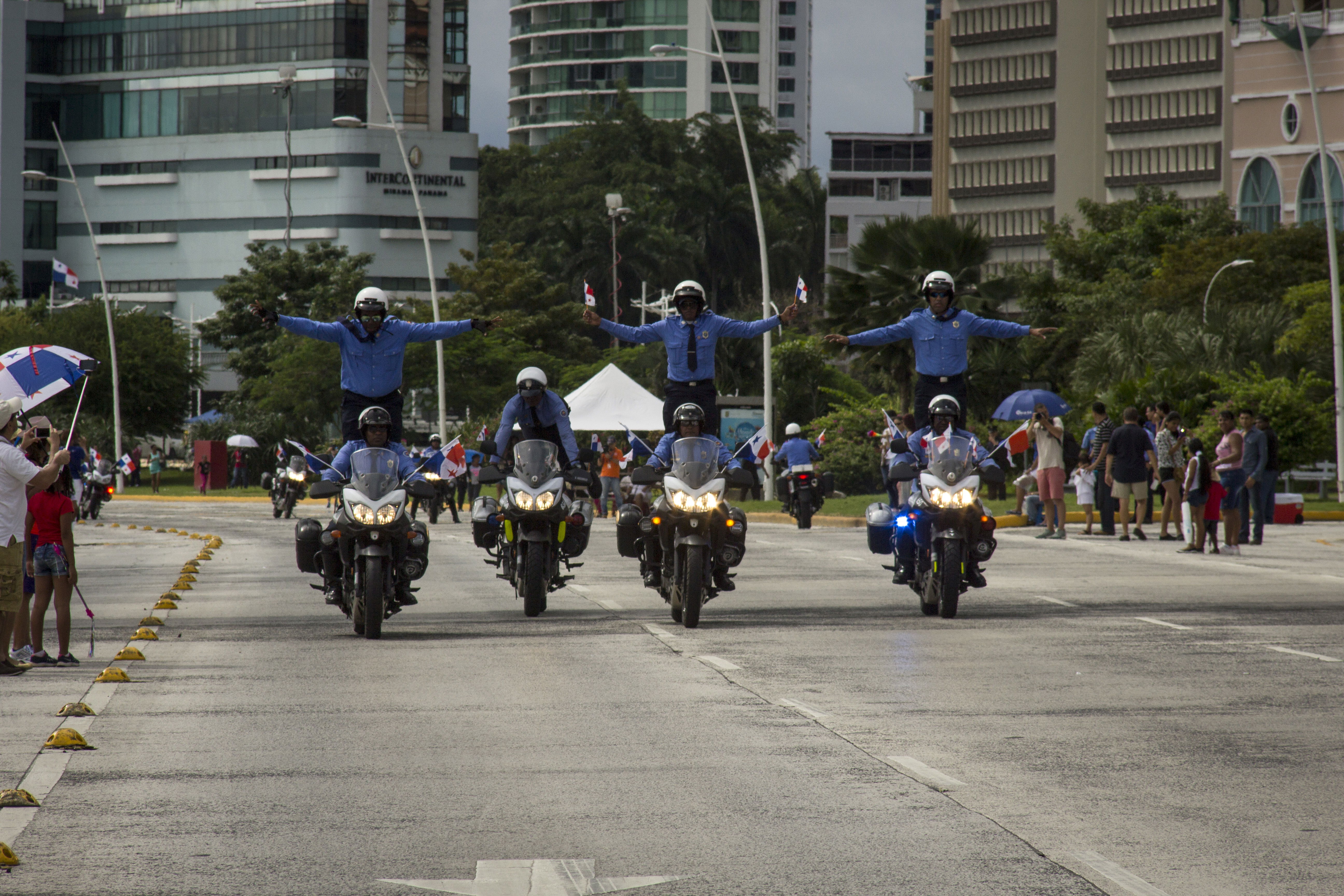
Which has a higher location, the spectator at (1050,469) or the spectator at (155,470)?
the spectator at (1050,469)

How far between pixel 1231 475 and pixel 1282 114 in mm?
72791

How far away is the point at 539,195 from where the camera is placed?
112562mm

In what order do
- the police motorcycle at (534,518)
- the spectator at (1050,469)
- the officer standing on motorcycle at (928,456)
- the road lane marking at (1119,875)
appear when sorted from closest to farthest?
the road lane marking at (1119,875), the police motorcycle at (534,518), the officer standing on motorcycle at (928,456), the spectator at (1050,469)

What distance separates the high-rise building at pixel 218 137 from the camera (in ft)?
379

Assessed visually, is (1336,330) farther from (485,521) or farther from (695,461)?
(485,521)

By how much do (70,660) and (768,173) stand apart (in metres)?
102

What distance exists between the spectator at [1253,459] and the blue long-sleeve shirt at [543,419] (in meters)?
12.9

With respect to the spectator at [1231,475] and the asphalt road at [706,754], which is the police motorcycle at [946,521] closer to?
the asphalt road at [706,754]

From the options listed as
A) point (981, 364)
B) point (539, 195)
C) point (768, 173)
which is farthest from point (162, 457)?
point (981, 364)

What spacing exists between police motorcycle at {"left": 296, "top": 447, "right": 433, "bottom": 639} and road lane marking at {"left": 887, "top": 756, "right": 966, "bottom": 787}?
5558 millimetres

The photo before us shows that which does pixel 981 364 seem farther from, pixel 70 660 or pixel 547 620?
pixel 70 660

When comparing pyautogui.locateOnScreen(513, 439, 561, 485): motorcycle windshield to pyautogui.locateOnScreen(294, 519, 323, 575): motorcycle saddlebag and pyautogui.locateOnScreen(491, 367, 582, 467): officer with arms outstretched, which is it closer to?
pyautogui.locateOnScreen(491, 367, 582, 467): officer with arms outstretched

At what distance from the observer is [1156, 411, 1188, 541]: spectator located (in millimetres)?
25344

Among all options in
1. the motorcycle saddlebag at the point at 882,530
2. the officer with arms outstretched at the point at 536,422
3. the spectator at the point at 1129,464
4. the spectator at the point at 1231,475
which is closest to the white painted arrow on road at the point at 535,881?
the officer with arms outstretched at the point at 536,422
